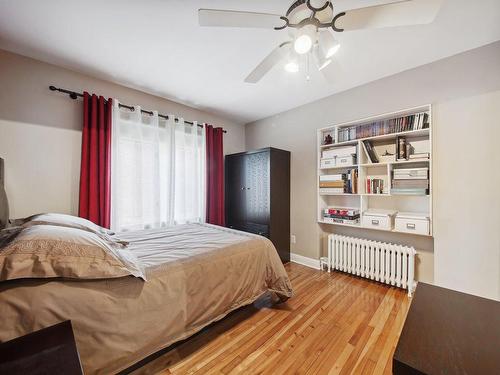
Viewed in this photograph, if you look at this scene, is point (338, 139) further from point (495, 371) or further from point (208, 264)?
point (495, 371)

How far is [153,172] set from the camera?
2869 millimetres

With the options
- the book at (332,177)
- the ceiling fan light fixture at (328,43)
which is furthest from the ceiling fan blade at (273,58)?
the book at (332,177)

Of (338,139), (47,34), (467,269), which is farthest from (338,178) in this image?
(47,34)

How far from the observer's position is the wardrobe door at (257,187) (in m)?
3.16

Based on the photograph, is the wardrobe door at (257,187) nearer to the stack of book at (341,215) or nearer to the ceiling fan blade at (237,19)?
the stack of book at (341,215)

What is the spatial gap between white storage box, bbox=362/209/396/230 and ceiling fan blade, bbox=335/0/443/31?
5.94ft

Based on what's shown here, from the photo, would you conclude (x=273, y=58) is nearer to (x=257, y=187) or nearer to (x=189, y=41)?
(x=189, y=41)

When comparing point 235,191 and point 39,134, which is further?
point 235,191

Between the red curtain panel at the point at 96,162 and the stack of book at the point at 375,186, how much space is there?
3.05 metres

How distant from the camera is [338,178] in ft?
9.16

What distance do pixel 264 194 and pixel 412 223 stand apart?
178 centimetres

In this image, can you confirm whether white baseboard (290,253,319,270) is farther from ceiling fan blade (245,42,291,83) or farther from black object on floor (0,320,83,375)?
black object on floor (0,320,83,375)

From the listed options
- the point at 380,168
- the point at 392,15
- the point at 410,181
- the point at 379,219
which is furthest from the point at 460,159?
the point at 392,15

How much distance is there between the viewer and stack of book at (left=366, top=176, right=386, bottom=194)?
8.16ft
